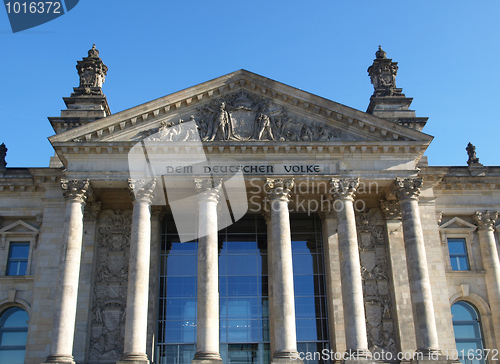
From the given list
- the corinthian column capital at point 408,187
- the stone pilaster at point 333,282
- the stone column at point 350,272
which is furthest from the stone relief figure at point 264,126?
the corinthian column capital at point 408,187

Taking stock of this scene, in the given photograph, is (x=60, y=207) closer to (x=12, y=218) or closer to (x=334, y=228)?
(x=12, y=218)

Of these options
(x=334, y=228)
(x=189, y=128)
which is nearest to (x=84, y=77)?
(x=189, y=128)

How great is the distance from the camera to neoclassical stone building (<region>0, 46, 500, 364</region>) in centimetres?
2791

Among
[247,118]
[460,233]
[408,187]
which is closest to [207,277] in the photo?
[247,118]

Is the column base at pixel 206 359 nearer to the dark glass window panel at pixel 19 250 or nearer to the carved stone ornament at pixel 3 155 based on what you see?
the dark glass window panel at pixel 19 250

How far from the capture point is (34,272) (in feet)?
104

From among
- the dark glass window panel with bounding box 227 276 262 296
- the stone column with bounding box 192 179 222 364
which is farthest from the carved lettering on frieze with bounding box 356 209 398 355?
the stone column with bounding box 192 179 222 364

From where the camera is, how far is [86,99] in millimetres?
33531

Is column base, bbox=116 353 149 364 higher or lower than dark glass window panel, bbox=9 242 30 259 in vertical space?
lower

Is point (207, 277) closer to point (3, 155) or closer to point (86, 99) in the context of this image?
point (86, 99)

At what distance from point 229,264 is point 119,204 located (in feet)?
22.9

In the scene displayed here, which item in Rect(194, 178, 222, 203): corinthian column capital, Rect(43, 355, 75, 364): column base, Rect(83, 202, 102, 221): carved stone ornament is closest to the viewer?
Rect(43, 355, 75, 364): column base

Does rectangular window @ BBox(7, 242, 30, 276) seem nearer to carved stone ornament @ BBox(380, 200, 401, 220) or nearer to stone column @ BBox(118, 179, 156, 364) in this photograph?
stone column @ BBox(118, 179, 156, 364)

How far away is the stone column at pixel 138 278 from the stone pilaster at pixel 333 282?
9.69 meters
